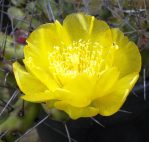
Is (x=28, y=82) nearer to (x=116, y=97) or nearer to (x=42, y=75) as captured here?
(x=42, y=75)

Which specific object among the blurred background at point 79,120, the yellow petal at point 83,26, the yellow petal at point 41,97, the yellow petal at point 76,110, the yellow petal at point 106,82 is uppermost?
the yellow petal at point 83,26

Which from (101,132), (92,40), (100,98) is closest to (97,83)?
(100,98)

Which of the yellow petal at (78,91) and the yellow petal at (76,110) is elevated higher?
the yellow petal at (78,91)

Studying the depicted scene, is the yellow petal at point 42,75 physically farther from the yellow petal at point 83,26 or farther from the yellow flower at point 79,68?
the yellow petal at point 83,26

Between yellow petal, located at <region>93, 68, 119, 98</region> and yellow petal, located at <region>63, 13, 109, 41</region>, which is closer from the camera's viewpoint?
yellow petal, located at <region>93, 68, 119, 98</region>

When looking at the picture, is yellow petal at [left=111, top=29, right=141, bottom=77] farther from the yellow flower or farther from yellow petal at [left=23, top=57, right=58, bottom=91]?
yellow petal at [left=23, top=57, right=58, bottom=91]

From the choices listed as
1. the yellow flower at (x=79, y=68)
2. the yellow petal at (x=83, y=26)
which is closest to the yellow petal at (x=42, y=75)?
the yellow flower at (x=79, y=68)

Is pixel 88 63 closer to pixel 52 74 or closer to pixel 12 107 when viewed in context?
pixel 52 74

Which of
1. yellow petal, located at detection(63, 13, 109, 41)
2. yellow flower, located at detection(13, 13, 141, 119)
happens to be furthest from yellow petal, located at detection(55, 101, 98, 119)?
yellow petal, located at detection(63, 13, 109, 41)
